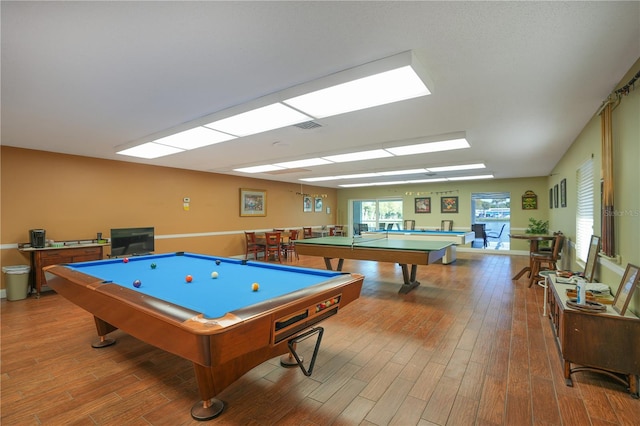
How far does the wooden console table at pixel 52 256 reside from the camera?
185 inches

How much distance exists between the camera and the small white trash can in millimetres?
4551

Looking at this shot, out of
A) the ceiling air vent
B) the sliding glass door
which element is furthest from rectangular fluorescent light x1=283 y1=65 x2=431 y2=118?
the sliding glass door

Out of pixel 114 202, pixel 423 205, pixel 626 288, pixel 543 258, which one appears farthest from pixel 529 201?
pixel 114 202

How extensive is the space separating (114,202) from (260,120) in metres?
4.58

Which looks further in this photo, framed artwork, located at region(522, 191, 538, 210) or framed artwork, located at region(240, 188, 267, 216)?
framed artwork, located at region(522, 191, 538, 210)

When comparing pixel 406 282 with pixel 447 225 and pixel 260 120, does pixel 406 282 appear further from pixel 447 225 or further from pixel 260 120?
pixel 447 225

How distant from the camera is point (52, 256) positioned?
4.79 metres

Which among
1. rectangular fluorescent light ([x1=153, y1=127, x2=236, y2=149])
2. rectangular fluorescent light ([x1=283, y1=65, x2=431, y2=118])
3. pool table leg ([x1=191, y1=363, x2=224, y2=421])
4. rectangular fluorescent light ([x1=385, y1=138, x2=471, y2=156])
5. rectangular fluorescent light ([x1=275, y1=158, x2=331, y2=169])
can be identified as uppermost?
rectangular fluorescent light ([x1=275, y1=158, x2=331, y2=169])

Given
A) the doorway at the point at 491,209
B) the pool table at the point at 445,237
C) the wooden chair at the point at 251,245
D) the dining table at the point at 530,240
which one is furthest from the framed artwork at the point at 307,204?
the dining table at the point at 530,240

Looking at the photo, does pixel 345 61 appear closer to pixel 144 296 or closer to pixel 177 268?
pixel 144 296

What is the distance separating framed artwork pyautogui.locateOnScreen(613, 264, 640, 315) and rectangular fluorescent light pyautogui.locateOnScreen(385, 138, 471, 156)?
242 centimetres

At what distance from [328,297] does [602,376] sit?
233 cm

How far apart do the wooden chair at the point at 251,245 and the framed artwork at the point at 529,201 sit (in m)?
8.35

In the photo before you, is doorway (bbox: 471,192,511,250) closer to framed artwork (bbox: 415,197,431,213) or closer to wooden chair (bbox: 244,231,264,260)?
framed artwork (bbox: 415,197,431,213)
